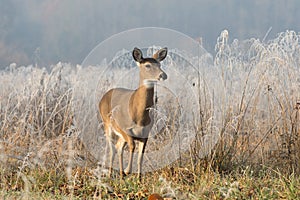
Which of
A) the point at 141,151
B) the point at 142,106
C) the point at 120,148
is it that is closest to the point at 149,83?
the point at 142,106

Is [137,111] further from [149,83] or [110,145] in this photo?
[110,145]

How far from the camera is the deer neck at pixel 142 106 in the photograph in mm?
4883

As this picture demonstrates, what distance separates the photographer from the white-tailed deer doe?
4.72 metres

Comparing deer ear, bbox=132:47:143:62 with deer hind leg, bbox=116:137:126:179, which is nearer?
deer ear, bbox=132:47:143:62

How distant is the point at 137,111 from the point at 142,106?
79mm

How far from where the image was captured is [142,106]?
490 cm

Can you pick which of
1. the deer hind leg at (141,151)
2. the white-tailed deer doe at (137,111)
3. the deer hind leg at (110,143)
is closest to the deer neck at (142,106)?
the white-tailed deer doe at (137,111)

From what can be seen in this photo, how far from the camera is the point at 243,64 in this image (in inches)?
254

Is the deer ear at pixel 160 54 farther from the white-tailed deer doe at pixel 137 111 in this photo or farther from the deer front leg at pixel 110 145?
the deer front leg at pixel 110 145

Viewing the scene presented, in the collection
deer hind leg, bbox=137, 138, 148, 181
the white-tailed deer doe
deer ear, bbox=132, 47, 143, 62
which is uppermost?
deer ear, bbox=132, 47, 143, 62

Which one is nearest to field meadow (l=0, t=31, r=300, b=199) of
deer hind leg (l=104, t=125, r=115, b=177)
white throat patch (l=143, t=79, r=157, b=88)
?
deer hind leg (l=104, t=125, r=115, b=177)

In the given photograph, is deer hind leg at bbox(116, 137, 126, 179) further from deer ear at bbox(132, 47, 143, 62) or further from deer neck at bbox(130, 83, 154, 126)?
deer ear at bbox(132, 47, 143, 62)

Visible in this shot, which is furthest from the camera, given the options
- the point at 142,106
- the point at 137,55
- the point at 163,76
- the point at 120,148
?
the point at 120,148

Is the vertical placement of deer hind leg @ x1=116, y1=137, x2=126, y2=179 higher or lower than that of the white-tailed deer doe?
lower
